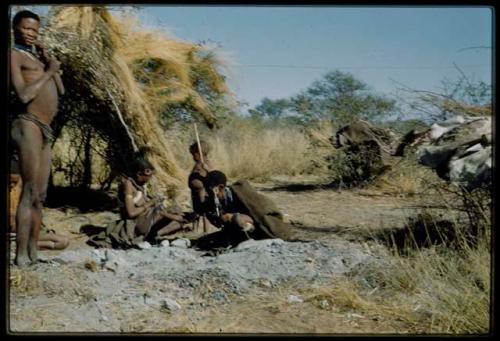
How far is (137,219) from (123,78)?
2.20 meters

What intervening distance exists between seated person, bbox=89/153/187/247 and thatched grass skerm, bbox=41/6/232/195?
1.34m

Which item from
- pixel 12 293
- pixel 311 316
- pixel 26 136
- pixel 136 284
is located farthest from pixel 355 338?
pixel 26 136

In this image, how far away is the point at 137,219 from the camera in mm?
7613

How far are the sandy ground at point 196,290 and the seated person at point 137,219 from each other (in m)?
0.39

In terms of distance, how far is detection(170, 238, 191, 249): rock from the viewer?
731 centimetres

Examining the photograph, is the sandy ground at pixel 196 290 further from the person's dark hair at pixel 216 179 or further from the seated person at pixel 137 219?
the person's dark hair at pixel 216 179

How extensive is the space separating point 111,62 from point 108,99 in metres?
0.51

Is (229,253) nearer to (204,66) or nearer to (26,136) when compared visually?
(26,136)

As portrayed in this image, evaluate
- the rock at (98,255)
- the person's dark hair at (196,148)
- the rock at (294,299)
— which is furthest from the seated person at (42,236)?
the rock at (294,299)

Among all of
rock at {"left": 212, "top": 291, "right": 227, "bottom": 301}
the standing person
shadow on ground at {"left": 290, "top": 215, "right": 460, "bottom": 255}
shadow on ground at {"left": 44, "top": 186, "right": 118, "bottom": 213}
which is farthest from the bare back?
shadow on ground at {"left": 44, "top": 186, "right": 118, "bottom": 213}

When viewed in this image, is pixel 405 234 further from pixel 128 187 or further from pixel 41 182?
pixel 41 182

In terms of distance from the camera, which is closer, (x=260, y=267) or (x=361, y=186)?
(x=260, y=267)

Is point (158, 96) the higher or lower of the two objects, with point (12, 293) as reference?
higher

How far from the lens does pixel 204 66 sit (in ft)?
34.4
